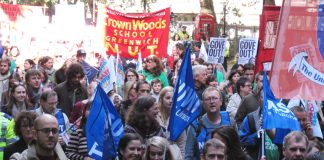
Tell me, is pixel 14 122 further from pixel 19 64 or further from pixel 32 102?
pixel 19 64

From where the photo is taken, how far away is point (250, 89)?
39.0ft

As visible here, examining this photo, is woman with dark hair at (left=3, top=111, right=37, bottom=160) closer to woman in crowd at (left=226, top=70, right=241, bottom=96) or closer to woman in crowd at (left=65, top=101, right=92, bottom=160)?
woman in crowd at (left=65, top=101, right=92, bottom=160)

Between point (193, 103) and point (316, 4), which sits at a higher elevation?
point (316, 4)

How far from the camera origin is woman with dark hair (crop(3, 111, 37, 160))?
810 cm

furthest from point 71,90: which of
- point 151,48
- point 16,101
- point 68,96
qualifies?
point 151,48

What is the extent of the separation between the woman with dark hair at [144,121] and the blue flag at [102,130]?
186 millimetres

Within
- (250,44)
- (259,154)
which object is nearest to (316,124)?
(259,154)

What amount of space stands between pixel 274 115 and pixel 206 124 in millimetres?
754

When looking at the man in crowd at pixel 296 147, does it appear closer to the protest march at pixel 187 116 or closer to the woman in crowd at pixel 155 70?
the protest march at pixel 187 116

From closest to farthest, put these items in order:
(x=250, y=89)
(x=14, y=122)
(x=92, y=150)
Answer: (x=92, y=150), (x=14, y=122), (x=250, y=89)

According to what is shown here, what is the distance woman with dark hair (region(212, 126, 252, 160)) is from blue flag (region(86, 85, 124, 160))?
884 mm

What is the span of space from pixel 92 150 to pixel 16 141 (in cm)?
106

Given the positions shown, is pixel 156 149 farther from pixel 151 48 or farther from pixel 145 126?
pixel 151 48

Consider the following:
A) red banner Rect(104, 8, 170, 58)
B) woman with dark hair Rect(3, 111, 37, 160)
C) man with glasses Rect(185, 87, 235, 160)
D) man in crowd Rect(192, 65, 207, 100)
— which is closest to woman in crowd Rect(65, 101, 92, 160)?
woman with dark hair Rect(3, 111, 37, 160)
